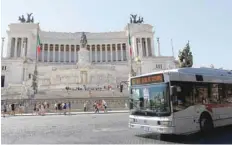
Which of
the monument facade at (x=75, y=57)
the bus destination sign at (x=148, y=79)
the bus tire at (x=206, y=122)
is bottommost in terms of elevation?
the bus tire at (x=206, y=122)

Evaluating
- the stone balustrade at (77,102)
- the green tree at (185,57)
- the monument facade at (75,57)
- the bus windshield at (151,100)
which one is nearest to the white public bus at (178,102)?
the bus windshield at (151,100)

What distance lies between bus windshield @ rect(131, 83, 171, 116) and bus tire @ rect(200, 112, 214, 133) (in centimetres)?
204

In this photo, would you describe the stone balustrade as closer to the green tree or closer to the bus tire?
the green tree

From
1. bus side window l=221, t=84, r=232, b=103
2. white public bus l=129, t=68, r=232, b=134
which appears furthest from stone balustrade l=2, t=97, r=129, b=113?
white public bus l=129, t=68, r=232, b=134

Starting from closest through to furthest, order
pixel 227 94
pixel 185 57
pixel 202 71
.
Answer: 1. pixel 202 71
2. pixel 227 94
3. pixel 185 57

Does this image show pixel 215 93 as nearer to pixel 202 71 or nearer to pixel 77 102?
pixel 202 71

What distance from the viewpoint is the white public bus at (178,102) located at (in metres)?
8.41

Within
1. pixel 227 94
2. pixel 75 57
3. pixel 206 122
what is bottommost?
pixel 206 122

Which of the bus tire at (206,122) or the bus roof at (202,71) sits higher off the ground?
the bus roof at (202,71)

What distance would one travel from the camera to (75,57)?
83.7 meters

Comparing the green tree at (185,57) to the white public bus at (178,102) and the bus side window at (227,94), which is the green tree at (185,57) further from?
the white public bus at (178,102)

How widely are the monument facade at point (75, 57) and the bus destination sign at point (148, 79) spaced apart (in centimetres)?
3857

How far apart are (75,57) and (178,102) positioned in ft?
253

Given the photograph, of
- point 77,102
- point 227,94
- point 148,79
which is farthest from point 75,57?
point 148,79
